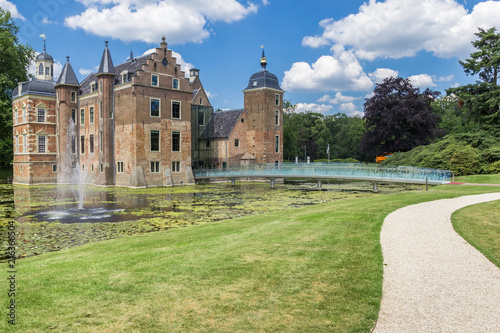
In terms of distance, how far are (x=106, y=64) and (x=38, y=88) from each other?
35.7 ft

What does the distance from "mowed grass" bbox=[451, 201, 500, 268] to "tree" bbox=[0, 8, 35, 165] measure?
4290 cm

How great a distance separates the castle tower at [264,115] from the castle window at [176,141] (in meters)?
9.86

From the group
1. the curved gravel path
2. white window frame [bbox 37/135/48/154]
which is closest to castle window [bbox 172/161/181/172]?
white window frame [bbox 37/135/48/154]

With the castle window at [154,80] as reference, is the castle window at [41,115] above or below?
below

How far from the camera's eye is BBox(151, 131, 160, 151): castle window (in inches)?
1419

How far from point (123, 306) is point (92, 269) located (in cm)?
213

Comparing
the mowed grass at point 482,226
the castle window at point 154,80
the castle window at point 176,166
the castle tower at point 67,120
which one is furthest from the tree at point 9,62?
the mowed grass at point 482,226

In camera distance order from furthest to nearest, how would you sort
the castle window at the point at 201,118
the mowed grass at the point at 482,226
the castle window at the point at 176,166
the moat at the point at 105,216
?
the castle window at the point at 201,118, the castle window at the point at 176,166, the moat at the point at 105,216, the mowed grass at the point at 482,226

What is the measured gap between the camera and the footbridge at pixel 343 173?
2703 cm

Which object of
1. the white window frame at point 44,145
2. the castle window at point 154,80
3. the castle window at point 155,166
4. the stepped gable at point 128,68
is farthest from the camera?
the white window frame at point 44,145

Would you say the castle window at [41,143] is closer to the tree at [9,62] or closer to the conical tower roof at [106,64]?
the tree at [9,62]

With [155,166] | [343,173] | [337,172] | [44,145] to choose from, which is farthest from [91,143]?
[343,173]

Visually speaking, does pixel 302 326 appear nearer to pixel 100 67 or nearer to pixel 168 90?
pixel 168 90

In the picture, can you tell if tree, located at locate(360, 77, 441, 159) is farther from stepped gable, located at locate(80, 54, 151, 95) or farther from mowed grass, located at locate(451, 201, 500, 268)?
mowed grass, located at locate(451, 201, 500, 268)
